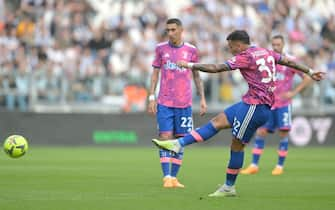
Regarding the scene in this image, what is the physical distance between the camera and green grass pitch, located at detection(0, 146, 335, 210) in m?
10.9

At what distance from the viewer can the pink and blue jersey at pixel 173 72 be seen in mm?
14024

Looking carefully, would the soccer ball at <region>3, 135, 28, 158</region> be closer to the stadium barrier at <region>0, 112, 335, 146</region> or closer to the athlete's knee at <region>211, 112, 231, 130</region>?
the athlete's knee at <region>211, 112, 231, 130</region>

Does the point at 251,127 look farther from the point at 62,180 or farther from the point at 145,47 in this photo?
the point at 145,47

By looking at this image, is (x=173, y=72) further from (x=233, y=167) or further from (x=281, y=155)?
(x=281, y=155)

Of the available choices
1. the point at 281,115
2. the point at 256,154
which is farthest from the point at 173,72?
the point at 281,115

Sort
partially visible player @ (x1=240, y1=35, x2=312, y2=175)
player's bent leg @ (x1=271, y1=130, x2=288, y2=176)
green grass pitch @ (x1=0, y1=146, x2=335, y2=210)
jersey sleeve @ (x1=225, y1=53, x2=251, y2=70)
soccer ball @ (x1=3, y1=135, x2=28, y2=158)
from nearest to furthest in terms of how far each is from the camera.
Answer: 1. green grass pitch @ (x1=0, y1=146, x2=335, y2=210)
2. jersey sleeve @ (x1=225, y1=53, x2=251, y2=70)
3. soccer ball @ (x1=3, y1=135, x2=28, y2=158)
4. player's bent leg @ (x1=271, y1=130, x2=288, y2=176)
5. partially visible player @ (x1=240, y1=35, x2=312, y2=175)

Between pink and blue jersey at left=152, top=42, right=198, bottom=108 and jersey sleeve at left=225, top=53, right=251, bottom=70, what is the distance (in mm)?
2379

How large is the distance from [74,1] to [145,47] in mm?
3111

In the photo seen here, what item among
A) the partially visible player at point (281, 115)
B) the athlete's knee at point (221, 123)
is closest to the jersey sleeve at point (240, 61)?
the athlete's knee at point (221, 123)

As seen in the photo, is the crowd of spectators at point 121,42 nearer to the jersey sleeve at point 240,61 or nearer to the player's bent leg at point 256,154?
the player's bent leg at point 256,154

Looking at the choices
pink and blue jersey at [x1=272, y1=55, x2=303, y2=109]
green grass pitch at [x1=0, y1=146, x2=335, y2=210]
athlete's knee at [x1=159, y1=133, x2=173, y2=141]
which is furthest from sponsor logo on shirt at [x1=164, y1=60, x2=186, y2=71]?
pink and blue jersey at [x1=272, y1=55, x2=303, y2=109]

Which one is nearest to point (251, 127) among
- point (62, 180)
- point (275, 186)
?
point (275, 186)

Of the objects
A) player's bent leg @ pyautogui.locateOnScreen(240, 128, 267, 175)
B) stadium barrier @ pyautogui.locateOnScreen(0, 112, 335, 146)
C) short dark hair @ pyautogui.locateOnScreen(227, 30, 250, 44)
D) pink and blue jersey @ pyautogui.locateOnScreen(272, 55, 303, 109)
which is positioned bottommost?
stadium barrier @ pyautogui.locateOnScreen(0, 112, 335, 146)

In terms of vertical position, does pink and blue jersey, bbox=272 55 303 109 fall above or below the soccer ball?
above
